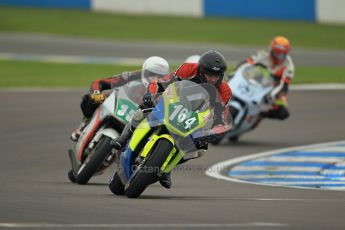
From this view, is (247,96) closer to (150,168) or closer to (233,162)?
(233,162)

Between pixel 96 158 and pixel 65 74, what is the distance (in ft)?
41.6

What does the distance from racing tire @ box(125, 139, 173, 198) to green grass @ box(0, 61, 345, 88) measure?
12.0m

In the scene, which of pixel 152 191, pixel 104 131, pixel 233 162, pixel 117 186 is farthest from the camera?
pixel 233 162

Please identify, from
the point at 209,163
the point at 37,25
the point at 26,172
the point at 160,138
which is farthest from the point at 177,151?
the point at 37,25

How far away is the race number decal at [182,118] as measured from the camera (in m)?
9.71

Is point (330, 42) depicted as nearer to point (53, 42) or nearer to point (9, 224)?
point (53, 42)

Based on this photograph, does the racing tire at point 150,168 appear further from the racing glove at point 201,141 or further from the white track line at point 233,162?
the white track line at point 233,162

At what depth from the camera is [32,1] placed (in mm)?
31938

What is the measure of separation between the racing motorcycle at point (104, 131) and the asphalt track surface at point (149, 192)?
21cm

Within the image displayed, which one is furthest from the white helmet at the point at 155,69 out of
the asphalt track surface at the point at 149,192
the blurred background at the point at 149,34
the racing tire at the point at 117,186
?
the blurred background at the point at 149,34

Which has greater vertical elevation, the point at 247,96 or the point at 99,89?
the point at 99,89

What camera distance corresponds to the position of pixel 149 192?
35.3 ft

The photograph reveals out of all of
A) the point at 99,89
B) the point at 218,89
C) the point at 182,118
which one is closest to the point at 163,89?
the point at 218,89

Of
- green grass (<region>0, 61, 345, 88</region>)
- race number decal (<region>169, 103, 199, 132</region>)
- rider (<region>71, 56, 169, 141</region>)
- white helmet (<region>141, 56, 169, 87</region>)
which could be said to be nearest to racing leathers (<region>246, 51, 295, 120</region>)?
rider (<region>71, 56, 169, 141</region>)
